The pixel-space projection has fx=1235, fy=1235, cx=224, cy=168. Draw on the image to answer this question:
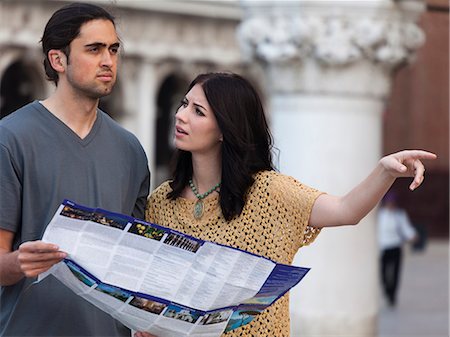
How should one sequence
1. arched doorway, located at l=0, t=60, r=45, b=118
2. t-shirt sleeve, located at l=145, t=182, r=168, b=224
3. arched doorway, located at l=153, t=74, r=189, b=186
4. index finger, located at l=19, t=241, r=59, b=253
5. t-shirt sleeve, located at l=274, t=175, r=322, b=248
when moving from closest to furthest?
1. index finger, located at l=19, t=241, r=59, b=253
2. t-shirt sleeve, located at l=274, t=175, r=322, b=248
3. t-shirt sleeve, located at l=145, t=182, r=168, b=224
4. arched doorway, located at l=0, t=60, r=45, b=118
5. arched doorway, located at l=153, t=74, r=189, b=186

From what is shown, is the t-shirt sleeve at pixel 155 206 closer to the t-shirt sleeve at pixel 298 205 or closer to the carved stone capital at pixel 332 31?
the t-shirt sleeve at pixel 298 205

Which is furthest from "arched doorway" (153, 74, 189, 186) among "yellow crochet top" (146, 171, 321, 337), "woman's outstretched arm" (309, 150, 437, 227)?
"woman's outstretched arm" (309, 150, 437, 227)

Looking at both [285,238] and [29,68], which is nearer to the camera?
[285,238]

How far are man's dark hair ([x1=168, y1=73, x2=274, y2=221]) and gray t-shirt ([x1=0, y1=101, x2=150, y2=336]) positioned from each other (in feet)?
1.14

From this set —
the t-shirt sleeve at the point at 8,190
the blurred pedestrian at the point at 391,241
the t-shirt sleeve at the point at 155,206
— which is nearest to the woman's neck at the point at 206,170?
the t-shirt sleeve at the point at 155,206

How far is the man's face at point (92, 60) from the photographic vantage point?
384 centimetres

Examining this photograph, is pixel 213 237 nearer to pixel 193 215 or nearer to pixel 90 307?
pixel 193 215

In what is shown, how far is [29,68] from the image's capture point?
24672mm

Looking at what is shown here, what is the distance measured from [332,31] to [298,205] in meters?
3.82

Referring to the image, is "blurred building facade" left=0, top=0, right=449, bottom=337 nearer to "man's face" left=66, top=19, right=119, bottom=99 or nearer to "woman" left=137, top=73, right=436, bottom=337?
"woman" left=137, top=73, right=436, bottom=337

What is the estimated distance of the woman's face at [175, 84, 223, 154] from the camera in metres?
3.97

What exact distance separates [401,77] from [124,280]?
94.0 feet

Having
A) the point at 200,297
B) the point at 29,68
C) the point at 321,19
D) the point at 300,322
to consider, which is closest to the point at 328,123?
the point at 321,19

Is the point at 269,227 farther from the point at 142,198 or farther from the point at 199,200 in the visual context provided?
the point at 142,198
